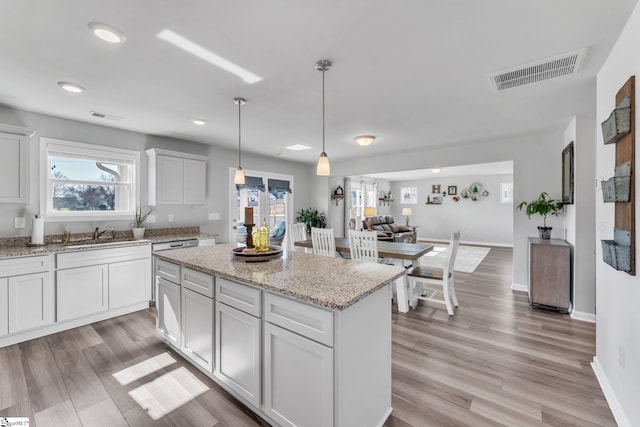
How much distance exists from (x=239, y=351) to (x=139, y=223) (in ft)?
10.3

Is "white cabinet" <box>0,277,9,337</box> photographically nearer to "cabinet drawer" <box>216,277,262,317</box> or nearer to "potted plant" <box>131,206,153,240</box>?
"potted plant" <box>131,206,153,240</box>

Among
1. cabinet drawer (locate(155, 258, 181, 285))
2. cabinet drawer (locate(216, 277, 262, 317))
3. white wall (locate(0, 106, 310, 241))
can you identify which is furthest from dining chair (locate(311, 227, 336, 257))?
white wall (locate(0, 106, 310, 241))

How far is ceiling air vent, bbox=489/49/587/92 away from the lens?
2.10 metres

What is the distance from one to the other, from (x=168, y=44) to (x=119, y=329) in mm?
2979

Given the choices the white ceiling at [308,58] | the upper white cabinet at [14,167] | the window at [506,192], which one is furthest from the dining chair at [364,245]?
the window at [506,192]

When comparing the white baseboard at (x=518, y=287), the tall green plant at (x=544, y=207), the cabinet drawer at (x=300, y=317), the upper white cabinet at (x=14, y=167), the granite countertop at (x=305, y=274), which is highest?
the upper white cabinet at (x=14, y=167)

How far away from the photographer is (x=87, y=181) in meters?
3.73

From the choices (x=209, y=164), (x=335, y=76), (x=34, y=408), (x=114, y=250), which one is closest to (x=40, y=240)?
(x=114, y=250)

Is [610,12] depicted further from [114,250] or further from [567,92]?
[114,250]

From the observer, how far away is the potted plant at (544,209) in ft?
12.5

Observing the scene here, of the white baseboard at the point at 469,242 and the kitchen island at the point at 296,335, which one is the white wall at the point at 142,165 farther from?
the white baseboard at the point at 469,242

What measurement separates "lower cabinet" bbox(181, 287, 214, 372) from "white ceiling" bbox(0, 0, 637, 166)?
1814 millimetres

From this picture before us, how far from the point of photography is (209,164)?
5.03 meters

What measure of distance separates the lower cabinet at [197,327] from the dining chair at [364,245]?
2.00 meters
